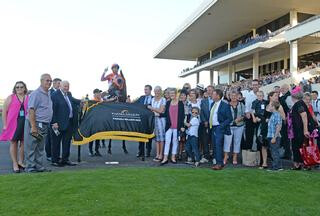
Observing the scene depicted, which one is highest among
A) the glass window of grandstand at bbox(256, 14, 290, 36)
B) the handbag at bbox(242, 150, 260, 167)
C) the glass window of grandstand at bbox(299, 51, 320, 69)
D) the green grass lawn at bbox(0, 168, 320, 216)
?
the glass window of grandstand at bbox(256, 14, 290, 36)

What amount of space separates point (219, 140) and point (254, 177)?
152cm

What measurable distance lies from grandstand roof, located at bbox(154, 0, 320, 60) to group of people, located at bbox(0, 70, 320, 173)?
87.0ft

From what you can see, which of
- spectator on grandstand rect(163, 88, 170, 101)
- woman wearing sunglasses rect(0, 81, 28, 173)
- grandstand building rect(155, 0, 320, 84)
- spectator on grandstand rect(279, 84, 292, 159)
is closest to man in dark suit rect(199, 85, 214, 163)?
spectator on grandstand rect(163, 88, 170, 101)

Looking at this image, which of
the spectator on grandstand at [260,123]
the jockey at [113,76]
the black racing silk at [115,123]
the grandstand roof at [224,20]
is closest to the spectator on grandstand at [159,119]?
the black racing silk at [115,123]

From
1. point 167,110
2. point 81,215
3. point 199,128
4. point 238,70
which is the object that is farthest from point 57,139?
point 238,70

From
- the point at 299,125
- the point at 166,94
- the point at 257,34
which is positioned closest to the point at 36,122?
the point at 166,94

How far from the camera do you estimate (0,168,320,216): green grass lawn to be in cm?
515

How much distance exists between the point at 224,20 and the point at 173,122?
34.4 metres

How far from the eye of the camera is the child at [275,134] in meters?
8.20

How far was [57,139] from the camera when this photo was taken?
28.5 ft

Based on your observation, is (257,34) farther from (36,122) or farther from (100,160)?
(36,122)

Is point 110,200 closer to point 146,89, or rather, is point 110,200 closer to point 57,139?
point 57,139

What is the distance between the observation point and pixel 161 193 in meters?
5.91

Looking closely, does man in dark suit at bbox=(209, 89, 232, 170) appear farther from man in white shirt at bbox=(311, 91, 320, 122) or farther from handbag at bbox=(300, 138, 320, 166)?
man in white shirt at bbox=(311, 91, 320, 122)
